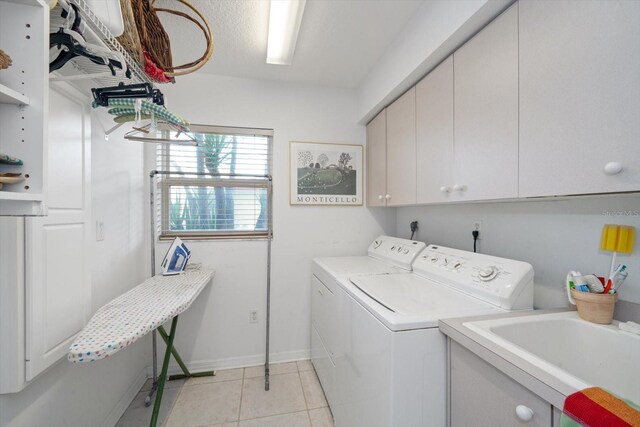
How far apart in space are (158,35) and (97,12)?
44cm

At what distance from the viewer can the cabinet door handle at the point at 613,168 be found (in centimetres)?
69

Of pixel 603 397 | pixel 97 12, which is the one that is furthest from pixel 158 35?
pixel 603 397

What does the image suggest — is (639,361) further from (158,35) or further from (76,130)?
(76,130)

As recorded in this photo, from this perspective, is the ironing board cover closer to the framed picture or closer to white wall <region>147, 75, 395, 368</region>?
white wall <region>147, 75, 395, 368</region>

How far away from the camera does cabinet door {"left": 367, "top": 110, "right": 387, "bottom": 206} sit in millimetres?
2074

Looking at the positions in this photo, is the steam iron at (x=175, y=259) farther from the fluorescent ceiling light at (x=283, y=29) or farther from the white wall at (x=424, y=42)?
the white wall at (x=424, y=42)

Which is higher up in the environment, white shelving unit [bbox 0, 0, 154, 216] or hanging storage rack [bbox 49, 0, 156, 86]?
hanging storage rack [bbox 49, 0, 156, 86]

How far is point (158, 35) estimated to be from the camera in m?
1.30

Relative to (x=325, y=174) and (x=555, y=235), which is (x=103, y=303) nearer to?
(x=325, y=174)

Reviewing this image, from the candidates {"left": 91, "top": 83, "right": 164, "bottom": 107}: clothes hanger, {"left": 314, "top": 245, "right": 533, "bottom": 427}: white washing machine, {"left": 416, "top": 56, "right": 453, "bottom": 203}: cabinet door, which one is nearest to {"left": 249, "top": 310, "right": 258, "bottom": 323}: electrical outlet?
{"left": 314, "top": 245, "right": 533, "bottom": 427}: white washing machine

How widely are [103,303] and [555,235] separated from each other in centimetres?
246

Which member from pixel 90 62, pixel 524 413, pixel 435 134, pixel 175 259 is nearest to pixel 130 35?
pixel 90 62

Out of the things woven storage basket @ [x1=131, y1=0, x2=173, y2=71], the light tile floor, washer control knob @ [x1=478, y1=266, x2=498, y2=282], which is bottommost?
the light tile floor

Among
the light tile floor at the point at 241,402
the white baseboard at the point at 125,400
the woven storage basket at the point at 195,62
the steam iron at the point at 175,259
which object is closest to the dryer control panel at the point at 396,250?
the light tile floor at the point at 241,402
